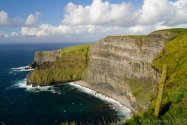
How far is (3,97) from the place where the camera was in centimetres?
12912

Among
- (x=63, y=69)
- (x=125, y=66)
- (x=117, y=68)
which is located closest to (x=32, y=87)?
(x=63, y=69)

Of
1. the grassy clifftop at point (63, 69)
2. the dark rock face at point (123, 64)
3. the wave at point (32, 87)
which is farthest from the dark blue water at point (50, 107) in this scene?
the dark rock face at point (123, 64)

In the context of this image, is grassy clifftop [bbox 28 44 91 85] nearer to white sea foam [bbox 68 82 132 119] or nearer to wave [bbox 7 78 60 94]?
wave [bbox 7 78 60 94]

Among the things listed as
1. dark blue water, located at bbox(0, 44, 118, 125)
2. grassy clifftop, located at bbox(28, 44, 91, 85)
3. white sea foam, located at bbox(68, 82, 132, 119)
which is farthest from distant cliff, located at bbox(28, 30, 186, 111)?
dark blue water, located at bbox(0, 44, 118, 125)

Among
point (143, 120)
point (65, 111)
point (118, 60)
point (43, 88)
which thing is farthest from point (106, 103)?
point (143, 120)

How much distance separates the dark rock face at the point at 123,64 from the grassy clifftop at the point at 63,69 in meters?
11.1

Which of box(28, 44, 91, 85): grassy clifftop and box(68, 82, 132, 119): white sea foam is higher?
box(28, 44, 91, 85): grassy clifftop

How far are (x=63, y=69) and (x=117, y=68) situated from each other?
48820 millimetres

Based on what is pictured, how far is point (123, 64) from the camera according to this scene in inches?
5212

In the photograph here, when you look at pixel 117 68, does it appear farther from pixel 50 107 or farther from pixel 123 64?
pixel 50 107

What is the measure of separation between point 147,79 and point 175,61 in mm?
16541

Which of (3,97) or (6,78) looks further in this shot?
(6,78)

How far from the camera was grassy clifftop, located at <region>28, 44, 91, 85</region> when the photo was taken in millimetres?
163875

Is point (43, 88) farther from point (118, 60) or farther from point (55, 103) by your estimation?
point (118, 60)
